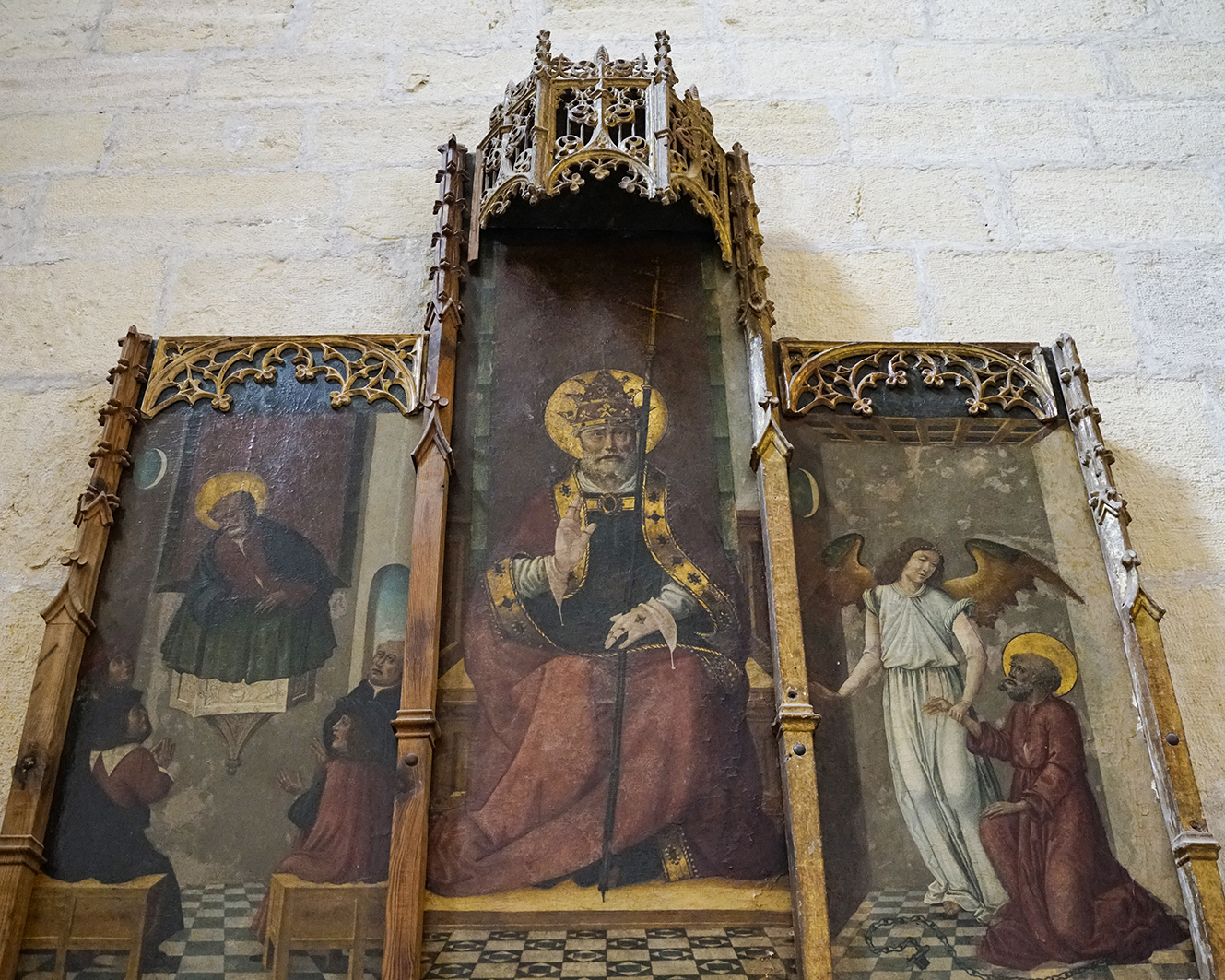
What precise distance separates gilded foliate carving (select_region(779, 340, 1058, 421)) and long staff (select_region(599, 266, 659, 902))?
1.31ft

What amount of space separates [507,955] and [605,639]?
2.72ft

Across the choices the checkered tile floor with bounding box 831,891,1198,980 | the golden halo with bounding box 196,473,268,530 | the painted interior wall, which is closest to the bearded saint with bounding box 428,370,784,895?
the checkered tile floor with bounding box 831,891,1198,980

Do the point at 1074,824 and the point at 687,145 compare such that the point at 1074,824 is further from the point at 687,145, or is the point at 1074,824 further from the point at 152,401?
the point at 152,401

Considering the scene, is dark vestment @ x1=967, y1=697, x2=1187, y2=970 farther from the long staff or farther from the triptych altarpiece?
the long staff

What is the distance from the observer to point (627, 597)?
355cm

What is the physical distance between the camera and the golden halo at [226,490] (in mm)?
3713

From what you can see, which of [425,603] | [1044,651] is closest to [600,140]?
[425,603]

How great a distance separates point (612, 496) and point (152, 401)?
4.52 ft

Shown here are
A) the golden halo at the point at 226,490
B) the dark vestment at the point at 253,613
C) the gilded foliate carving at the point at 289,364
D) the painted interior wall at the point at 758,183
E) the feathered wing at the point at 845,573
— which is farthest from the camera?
the painted interior wall at the point at 758,183

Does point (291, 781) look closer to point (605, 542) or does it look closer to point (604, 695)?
point (604, 695)

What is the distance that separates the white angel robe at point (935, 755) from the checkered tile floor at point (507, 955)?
446 millimetres

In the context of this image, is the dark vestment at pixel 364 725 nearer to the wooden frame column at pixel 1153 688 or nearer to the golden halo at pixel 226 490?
the golden halo at pixel 226 490

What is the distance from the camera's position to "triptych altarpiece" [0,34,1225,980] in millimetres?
3168

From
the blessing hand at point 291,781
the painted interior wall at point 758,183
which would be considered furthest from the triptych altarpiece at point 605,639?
the painted interior wall at point 758,183
